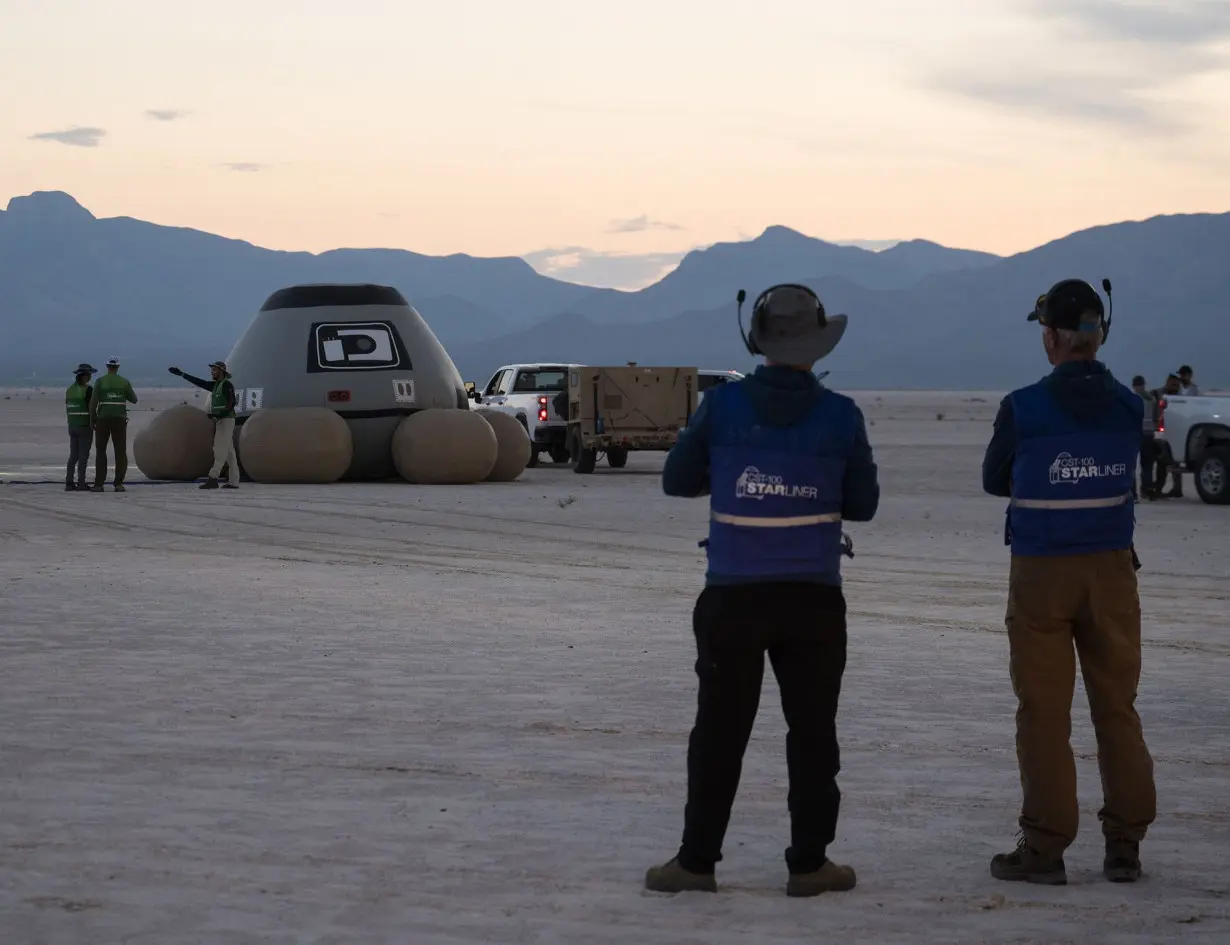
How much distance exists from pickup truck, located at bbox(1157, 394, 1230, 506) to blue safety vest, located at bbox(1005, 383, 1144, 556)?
18519mm

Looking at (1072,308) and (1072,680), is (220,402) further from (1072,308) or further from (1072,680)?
(1072,680)

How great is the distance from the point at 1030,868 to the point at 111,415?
2024cm

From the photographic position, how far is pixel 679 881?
5.69m

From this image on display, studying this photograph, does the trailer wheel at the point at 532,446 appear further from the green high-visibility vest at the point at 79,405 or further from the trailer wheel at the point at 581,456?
the green high-visibility vest at the point at 79,405

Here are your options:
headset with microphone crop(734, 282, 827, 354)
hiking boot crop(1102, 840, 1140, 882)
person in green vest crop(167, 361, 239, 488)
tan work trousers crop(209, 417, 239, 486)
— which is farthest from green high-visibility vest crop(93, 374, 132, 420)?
hiking boot crop(1102, 840, 1140, 882)

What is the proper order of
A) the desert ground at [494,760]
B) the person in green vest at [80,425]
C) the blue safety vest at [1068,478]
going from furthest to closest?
1. the person in green vest at [80,425]
2. the blue safety vest at [1068,478]
3. the desert ground at [494,760]

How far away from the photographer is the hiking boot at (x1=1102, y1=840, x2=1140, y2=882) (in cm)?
587

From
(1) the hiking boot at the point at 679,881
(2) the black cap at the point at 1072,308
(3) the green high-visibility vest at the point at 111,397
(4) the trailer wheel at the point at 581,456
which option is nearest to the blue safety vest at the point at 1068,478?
(2) the black cap at the point at 1072,308

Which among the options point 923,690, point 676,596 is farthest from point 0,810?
point 676,596

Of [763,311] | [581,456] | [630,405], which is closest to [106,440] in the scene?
[581,456]

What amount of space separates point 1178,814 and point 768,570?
7.21 ft

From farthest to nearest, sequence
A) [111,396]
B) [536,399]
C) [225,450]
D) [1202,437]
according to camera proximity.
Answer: [536,399]
[225,450]
[111,396]
[1202,437]

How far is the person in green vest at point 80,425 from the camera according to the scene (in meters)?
24.7

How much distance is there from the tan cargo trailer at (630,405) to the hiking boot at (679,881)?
2379 centimetres
